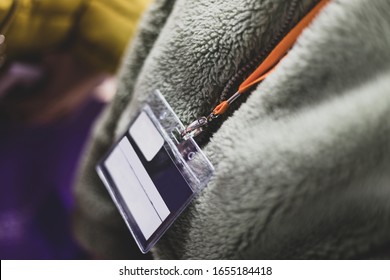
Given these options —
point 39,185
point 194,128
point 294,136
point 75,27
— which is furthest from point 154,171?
point 39,185

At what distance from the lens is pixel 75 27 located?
683 millimetres

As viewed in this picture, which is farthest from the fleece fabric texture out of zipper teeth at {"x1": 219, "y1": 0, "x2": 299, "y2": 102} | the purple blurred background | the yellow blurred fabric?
the purple blurred background

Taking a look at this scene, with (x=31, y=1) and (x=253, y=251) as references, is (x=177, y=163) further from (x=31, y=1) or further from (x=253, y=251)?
(x=31, y=1)

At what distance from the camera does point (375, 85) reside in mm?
330

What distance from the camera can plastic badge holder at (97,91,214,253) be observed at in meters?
0.43

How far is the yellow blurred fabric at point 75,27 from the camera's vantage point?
1.87 ft

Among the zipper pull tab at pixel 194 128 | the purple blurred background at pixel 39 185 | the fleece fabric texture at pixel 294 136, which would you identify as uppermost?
the fleece fabric texture at pixel 294 136

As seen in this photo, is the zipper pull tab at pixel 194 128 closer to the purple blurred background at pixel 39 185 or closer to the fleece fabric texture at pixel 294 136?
the fleece fabric texture at pixel 294 136

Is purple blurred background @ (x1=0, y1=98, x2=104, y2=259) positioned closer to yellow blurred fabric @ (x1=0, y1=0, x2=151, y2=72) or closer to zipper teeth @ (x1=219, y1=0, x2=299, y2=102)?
yellow blurred fabric @ (x1=0, y1=0, x2=151, y2=72)

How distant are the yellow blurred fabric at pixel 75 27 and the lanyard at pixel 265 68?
290 mm

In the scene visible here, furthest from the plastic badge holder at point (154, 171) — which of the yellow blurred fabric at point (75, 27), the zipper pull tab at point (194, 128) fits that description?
the yellow blurred fabric at point (75, 27)
